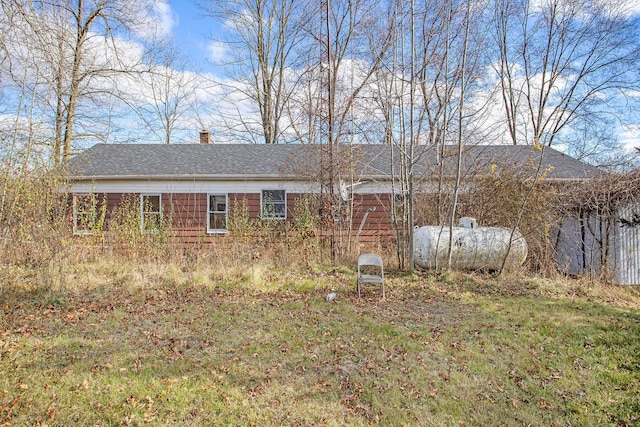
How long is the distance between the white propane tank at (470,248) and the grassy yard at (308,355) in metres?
1.54

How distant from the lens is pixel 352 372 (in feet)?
12.8

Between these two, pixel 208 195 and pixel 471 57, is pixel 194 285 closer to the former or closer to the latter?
pixel 208 195

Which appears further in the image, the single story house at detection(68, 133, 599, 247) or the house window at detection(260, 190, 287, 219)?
the house window at detection(260, 190, 287, 219)

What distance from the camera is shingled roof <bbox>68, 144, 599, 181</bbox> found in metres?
11.7

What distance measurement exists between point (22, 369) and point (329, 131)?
27.0ft

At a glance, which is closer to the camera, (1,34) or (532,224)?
(1,34)

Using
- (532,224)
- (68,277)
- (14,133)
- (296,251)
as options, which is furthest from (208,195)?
(532,224)

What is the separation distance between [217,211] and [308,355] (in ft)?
31.8

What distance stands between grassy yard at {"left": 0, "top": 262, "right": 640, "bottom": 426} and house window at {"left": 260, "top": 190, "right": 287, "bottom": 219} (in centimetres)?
592

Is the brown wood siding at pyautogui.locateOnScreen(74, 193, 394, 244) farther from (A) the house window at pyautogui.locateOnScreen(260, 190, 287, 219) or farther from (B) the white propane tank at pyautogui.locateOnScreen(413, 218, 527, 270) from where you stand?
(B) the white propane tank at pyautogui.locateOnScreen(413, 218, 527, 270)

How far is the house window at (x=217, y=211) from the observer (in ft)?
43.2

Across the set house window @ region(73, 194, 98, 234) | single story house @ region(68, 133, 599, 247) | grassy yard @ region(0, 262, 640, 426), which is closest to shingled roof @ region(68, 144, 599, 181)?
single story house @ region(68, 133, 599, 247)

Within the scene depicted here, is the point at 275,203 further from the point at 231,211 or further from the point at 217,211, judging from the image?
the point at 217,211

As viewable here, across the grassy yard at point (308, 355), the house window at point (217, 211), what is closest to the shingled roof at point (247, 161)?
the house window at point (217, 211)
